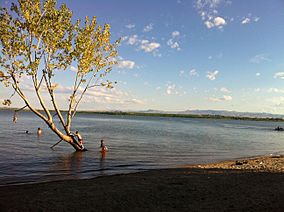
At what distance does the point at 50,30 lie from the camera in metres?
24.2

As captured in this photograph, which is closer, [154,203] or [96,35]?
[154,203]

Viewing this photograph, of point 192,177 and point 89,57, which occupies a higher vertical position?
point 89,57

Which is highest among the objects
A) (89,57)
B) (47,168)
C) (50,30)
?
(50,30)

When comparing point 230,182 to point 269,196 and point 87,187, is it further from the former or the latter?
point 87,187

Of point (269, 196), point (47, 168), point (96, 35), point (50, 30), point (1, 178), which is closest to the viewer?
point (269, 196)

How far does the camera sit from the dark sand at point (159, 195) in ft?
32.9

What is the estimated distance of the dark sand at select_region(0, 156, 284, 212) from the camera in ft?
32.9

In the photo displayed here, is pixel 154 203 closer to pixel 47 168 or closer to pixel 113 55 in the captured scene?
pixel 47 168

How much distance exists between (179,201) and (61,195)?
4702 millimetres

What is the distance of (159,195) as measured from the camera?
11.6 metres

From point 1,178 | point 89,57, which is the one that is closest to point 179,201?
point 1,178

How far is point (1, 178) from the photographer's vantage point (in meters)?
16.8

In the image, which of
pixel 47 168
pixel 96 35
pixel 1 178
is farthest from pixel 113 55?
pixel 1 178

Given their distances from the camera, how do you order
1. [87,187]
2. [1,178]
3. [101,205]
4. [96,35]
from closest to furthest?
1. [101,205]
2. [87,187]
3. [1,178]
4. [96,35]
